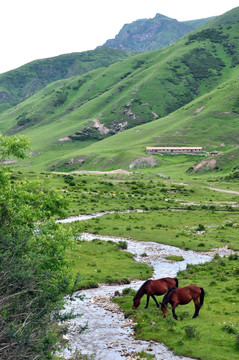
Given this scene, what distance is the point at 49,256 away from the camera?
2245 centimetres

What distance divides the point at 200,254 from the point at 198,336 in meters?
28.2

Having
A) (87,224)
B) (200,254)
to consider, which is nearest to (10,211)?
(200,254)

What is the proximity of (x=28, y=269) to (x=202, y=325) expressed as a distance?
1367 centimetres

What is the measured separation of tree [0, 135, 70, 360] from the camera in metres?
15.8

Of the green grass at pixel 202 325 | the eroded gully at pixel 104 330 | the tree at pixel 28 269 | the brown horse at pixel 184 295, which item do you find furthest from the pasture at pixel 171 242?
the tree at pixel 28 269

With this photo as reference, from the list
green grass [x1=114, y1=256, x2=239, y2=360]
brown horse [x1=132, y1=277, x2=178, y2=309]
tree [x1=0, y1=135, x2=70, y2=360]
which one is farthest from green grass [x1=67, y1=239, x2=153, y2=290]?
tree [x1=0, y1=135, x2=70, y2=360]

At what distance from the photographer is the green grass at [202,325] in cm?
2236

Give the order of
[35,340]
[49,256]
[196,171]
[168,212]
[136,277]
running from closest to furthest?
[35,340], [49,256], [136,277], [168,212], [196,171]

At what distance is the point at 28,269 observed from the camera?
18875 mm

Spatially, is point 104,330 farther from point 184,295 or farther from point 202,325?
point 202,325

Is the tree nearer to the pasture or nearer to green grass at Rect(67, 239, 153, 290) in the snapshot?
the pasture

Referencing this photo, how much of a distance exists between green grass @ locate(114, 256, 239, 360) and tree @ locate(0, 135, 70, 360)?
826cm

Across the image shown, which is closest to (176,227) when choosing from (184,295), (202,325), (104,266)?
(104,266)

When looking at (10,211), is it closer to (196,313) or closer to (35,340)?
(35,340)
